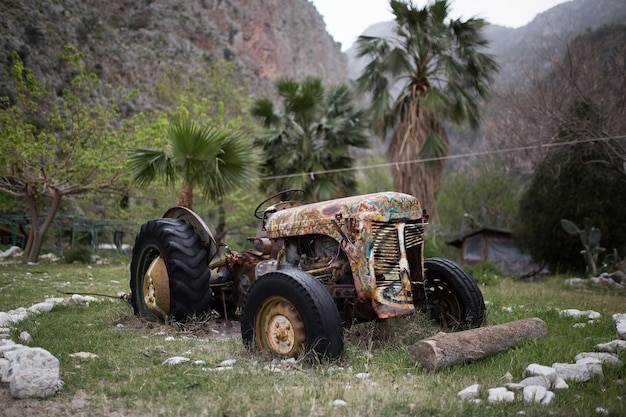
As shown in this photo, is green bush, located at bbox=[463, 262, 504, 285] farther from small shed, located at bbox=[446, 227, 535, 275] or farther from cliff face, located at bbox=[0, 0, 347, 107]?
cliff face, located at bbox=[0, 0, 347, 107]

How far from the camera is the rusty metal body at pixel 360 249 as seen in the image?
4.14 m

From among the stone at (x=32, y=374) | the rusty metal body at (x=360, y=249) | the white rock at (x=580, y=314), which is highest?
the rusty metal body at (x=360, y=249)

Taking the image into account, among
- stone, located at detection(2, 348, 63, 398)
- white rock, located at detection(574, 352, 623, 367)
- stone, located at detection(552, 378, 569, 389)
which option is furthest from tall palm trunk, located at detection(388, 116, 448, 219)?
stone, located at detection(2, 348, 63, 398)

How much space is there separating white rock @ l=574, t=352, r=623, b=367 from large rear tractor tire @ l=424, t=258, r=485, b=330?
1.07 m

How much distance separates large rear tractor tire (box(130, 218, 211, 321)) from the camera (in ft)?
17.2

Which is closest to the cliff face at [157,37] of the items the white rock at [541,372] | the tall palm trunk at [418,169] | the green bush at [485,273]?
the tall palm trunk at [418,169]

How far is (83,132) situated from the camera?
52.2ft

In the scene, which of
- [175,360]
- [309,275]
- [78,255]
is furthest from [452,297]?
[78,255]

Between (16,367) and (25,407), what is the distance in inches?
15.0

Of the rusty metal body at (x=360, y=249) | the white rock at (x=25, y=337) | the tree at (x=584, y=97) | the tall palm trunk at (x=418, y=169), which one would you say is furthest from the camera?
the tall palm trunk at (x=418, y=169)

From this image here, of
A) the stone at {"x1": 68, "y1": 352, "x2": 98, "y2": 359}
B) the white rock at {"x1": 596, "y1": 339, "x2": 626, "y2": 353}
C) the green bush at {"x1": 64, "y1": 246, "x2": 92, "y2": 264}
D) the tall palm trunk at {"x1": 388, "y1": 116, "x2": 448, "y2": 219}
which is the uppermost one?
the tall palm trunk at {"x1": 388, "y1": 116, "x2": 448, "y2": 219}

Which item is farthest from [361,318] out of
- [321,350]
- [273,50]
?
[273,50]

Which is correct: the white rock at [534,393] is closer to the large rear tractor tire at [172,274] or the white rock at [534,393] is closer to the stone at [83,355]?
the stone at [83,355]

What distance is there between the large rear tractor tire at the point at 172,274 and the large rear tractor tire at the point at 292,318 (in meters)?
1.22
